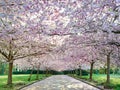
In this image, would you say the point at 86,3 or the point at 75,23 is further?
the point at 75,23

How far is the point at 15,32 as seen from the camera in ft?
37.6

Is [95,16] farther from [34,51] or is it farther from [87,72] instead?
[87,72]

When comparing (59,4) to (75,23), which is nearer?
(59,4)

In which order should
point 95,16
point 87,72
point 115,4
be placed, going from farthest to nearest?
point 87,72 → point 95,16 → point 115,4

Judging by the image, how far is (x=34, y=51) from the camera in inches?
886

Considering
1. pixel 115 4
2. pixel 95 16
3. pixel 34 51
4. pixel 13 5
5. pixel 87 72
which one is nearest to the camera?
pixel 13 5

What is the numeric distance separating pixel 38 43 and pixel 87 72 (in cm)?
5965

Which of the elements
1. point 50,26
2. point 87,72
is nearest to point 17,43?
point 50,26

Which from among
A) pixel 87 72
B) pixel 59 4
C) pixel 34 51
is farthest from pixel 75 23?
pixel 87 72

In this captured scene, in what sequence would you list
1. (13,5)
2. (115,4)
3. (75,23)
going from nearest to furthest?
(13,5) < (115,4) < (75,23)

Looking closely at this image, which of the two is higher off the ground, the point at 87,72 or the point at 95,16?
the point at 95,16

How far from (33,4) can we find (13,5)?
1.91 feet

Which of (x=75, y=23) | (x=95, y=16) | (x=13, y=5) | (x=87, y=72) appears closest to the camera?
(x=13, y=5)

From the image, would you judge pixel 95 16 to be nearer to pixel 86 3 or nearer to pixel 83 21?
pixel 83 21
